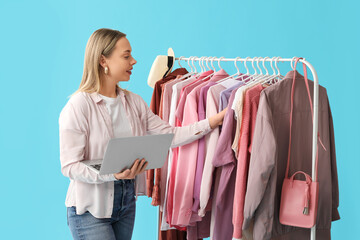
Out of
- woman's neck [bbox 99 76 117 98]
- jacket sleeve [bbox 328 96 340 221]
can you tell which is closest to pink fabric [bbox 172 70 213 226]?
woman's neck [bbox 99 76 117 98]

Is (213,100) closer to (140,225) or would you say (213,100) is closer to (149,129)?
(149,129)

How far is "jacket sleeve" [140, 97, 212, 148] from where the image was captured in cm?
277

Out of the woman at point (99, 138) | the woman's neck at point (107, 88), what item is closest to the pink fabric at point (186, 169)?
the woman at point (99, 138)

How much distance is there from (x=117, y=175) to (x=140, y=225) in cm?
254

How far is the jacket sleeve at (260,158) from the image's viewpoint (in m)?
2.29

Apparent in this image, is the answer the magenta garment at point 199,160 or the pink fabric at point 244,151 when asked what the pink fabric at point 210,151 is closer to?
the magenta garment at point 199,160

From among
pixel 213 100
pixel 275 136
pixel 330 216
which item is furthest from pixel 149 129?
pixel 330 216

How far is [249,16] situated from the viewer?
387 cm

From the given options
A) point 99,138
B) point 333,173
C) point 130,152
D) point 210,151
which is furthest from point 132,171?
point 333,173

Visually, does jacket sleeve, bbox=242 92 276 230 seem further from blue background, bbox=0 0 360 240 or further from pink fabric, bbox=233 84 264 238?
blue background, bbox=0 0 360 240

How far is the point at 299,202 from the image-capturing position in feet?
7.48

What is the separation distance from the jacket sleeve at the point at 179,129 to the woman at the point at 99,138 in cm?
20

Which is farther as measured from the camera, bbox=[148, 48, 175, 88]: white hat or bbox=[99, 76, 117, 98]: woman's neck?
bbox=[148, 48, 175, 88]: white hat

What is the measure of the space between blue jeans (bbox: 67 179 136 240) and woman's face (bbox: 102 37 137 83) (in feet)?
1.82
